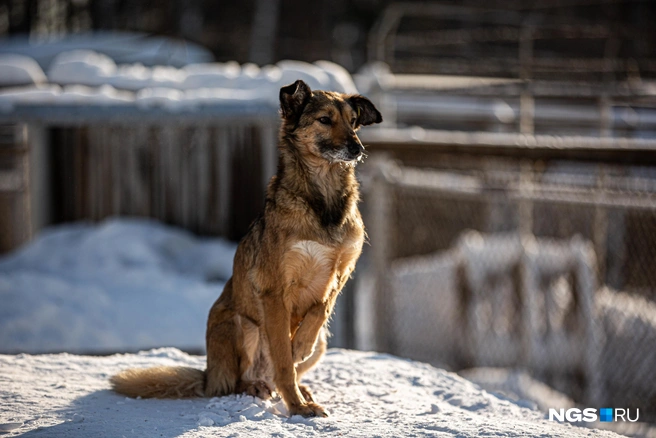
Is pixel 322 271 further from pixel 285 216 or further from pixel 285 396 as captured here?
pixel 285 396

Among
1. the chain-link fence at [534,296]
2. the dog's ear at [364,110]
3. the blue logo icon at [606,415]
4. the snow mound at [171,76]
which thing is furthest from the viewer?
the snow mound at [171,76]

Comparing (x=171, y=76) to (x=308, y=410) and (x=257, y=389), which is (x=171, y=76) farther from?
(x=308, y=410)

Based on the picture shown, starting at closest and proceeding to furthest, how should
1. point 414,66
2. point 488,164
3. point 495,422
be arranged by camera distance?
point 495,422 < point 488,164 < point 414,66

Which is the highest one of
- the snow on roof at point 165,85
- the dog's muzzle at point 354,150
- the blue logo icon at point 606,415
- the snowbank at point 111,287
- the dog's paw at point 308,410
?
the snow on roof at point 165,85

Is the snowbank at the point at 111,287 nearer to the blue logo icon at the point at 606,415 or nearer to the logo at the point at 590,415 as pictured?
the logo at the point at 590,415

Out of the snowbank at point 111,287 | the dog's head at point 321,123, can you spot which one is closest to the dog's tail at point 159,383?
the dog's head at point 321,123

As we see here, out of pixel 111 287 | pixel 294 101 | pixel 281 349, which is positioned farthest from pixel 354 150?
pixel 111 287

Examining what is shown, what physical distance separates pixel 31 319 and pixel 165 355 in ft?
6.82

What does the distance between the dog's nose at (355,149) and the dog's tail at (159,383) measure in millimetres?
1425

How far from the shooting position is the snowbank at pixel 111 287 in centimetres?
627

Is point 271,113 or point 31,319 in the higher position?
point 271,113

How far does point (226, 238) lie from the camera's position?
24.8ft

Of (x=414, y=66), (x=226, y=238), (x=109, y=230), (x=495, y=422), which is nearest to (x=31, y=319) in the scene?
(x=109, y=230)

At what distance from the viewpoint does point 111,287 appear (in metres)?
7.02
